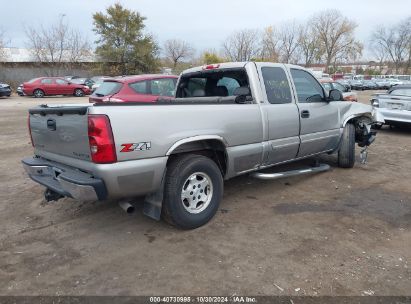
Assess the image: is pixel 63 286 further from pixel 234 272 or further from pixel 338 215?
pixel 338 215

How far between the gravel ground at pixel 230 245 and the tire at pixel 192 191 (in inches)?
7.2

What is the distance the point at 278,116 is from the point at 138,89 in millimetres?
5710

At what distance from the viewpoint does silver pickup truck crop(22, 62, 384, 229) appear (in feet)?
10.5

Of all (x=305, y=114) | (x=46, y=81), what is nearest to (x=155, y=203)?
(x=305, y=114)

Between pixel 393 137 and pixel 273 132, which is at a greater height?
pixel 273 132

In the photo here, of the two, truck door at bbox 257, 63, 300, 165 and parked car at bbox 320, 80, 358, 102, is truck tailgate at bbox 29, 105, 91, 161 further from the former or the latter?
parked car at bbox 320, 80, 358, 102

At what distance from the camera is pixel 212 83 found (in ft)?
17.3

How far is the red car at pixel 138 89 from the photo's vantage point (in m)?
9.32

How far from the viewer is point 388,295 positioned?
2799 mm

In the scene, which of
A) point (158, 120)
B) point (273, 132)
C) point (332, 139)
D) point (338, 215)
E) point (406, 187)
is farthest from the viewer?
point (332, 139)

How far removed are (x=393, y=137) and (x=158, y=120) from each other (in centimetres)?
883

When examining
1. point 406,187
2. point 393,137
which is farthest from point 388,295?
point 393,137

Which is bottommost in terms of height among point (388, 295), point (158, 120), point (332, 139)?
point (388, 295)

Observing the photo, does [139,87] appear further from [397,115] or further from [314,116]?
[397,115]
